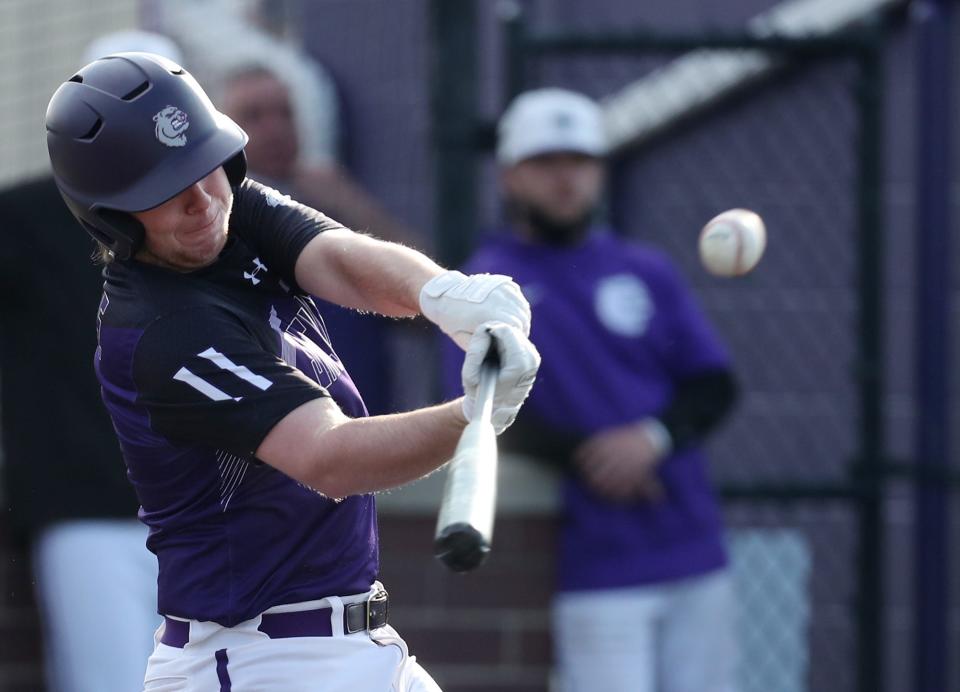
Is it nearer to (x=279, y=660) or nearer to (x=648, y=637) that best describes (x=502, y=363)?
(x=279, y=660)

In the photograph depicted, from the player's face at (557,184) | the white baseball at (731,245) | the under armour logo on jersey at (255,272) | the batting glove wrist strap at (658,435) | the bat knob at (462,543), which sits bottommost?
the bat knob at (462,543)

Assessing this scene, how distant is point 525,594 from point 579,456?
583 millimetres

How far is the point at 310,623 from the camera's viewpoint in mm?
3168

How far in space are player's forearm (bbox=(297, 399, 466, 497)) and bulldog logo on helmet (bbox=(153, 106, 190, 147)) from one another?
583 mm

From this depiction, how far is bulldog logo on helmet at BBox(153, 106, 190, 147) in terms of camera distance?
300 centimetres

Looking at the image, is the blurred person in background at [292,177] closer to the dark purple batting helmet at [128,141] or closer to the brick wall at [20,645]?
the brick wall at [20,645]

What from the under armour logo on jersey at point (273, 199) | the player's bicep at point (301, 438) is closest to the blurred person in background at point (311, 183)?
the under armour logo on jersey at point (273, 199)

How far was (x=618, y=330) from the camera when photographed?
4.73 m

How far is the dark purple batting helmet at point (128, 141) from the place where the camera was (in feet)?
9.81

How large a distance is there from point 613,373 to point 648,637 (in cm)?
70

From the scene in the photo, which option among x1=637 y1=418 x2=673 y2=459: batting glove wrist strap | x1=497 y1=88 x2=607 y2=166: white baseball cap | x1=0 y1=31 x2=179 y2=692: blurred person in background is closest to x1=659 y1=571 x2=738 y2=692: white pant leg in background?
x1=637 y1=418 x2=673 y2=459: batting glove wrist strap

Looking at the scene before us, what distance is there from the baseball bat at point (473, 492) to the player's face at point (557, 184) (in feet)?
6.53

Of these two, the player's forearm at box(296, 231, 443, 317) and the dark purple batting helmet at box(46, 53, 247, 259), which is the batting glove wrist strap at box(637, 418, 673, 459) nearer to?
the player's forearm at box(296, 231, 443, 317)

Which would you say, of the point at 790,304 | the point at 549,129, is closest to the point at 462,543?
the point at 549,129
